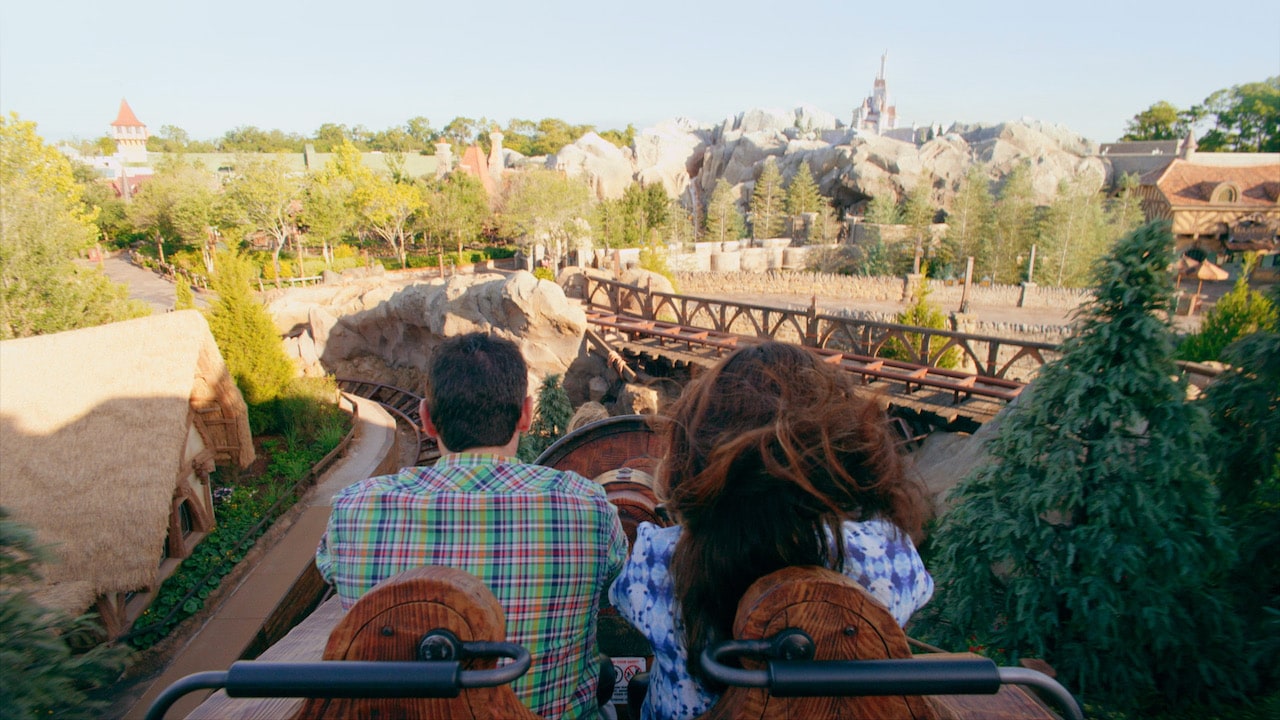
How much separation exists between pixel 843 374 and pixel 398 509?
109 cm

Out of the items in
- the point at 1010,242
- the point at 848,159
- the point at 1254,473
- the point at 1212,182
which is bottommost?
the point at 1254,473

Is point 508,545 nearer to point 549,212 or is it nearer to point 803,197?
point 549,212

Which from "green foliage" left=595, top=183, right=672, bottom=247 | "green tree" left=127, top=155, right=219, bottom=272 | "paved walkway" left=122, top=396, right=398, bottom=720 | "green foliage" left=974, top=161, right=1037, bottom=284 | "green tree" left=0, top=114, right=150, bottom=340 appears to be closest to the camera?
"paved walkway" left=122, top=396, right=398, bottom=720

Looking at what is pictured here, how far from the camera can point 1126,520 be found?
3473 mm

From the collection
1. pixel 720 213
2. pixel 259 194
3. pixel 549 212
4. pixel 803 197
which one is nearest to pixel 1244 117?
pixel 803 197

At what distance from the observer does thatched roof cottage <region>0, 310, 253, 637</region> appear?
19.9 feet

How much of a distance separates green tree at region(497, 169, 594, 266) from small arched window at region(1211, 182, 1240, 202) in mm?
31243

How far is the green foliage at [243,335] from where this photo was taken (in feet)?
37.1

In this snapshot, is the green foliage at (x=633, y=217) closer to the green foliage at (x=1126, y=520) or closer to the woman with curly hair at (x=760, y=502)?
the green foliage at (x=1126, y=520)

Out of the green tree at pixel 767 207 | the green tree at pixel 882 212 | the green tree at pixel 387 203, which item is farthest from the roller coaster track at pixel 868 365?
the green tree at pixel 767 207

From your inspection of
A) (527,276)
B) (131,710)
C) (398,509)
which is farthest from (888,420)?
(527,276)

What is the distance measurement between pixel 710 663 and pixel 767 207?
4053 cm

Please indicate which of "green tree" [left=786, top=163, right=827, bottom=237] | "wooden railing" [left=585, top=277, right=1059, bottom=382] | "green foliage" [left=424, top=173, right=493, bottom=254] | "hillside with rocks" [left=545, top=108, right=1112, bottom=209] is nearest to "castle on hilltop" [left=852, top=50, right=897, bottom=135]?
"hillside with rocks" [left=545, top=108, right=1112, bottom=209]

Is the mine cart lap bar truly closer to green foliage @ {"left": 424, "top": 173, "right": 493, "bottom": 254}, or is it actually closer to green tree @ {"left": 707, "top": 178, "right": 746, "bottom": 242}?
green foliage @ {"left": 424, "top": 173, "right": 493, "bottom": 254}
